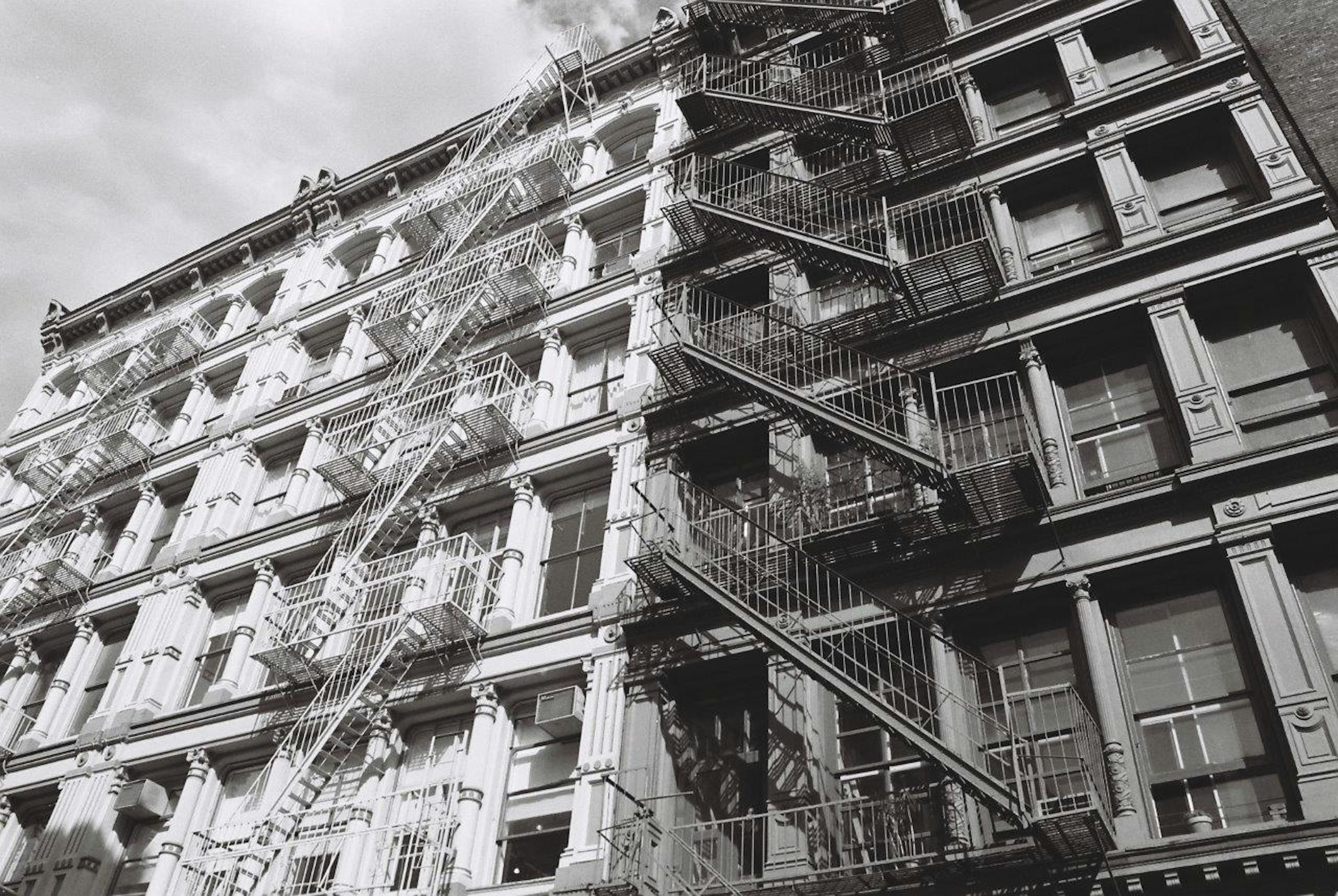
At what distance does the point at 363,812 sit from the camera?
1783 centimetres

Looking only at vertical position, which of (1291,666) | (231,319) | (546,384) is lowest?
(1291,666)

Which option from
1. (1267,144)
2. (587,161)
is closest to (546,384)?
(587,161)

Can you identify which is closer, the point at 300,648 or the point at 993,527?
the point at 993,527

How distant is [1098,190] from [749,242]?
19.2 ft

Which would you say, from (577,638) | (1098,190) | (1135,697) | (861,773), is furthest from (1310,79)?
(577,638)

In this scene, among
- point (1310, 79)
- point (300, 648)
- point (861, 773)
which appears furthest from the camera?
point (300, 648)

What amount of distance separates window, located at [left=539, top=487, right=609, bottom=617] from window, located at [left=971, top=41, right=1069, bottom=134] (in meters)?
9.70

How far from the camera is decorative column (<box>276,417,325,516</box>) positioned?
23.9 metres

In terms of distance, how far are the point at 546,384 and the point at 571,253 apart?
12.5ft

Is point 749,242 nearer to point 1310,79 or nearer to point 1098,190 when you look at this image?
point 1098,190

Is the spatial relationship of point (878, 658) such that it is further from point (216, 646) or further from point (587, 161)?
point (587, 161)

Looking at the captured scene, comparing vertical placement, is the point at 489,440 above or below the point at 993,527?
above

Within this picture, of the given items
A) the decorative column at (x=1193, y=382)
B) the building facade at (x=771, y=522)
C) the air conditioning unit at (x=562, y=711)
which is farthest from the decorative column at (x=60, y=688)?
the decorative column at (x=1193, y=382)

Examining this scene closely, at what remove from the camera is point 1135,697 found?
13.0 m
